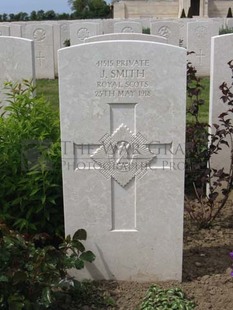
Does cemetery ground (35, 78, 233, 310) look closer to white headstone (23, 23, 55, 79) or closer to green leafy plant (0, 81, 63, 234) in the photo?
green leafy plant (0, 81, 63, 234)

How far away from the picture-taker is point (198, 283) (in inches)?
125

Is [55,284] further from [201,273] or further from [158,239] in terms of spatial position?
[201,273]

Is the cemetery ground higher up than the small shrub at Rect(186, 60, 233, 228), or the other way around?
the small shrub at Rect(186, 60, 233, 228)

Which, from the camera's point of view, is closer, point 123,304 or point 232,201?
point 123,304

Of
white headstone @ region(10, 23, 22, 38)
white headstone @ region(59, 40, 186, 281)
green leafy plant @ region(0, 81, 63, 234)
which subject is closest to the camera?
white headstone @ region(59, 40, 186, 281)

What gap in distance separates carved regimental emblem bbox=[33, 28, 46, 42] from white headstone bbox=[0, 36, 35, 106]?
8.61 meters

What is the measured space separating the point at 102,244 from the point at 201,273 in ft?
2.21

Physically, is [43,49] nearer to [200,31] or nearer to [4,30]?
[4,30]

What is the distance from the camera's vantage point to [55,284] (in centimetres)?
269

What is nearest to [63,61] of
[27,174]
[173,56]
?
[173,56]

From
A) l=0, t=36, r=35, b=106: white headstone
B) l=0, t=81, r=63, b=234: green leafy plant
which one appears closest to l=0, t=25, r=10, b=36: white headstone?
l=0, t=36, r=35, b=106: white headstone

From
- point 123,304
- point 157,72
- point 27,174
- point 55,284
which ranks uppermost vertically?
point 157,72

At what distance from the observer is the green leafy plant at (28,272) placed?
2578mm

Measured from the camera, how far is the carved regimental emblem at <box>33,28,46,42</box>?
13.4m
